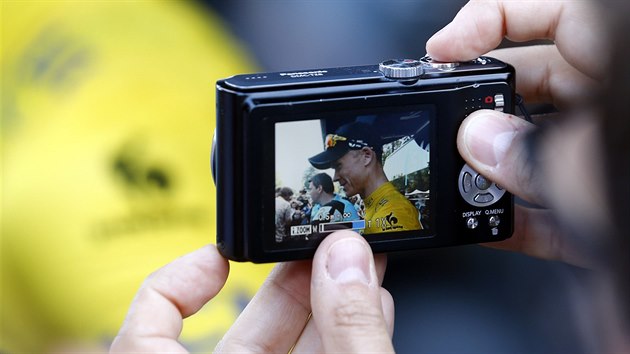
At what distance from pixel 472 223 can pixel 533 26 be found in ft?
1.03

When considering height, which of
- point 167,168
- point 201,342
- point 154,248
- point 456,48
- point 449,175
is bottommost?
point 201,342

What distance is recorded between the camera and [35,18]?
5.26 ft

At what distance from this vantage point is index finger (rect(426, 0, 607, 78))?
1.17 metres

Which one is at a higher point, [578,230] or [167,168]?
[578,230]

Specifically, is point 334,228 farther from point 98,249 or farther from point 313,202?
point 98,249

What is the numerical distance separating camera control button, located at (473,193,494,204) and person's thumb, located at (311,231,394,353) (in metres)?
0.18

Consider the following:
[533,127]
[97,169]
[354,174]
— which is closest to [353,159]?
[354,174]

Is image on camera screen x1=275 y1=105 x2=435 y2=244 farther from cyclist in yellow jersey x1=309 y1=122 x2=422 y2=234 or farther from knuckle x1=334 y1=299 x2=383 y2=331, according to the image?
knuckle x1=334 y1=299 x2=383 y2=331

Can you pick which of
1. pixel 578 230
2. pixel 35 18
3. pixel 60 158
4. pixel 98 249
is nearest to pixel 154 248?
pixel 98 249

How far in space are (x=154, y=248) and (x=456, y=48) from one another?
2.41ft

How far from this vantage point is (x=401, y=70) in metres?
1.04

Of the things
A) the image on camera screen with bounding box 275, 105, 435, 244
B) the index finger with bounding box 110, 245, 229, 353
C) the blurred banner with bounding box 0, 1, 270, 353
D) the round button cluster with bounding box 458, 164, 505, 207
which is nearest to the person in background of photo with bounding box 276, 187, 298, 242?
the image on camera screen with bounding box 275, 105, 435, 244

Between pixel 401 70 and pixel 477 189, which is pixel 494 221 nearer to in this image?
pixel 477 189

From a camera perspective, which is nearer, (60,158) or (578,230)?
(578,230)
